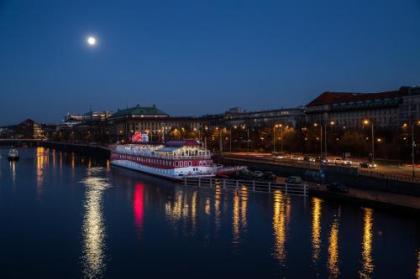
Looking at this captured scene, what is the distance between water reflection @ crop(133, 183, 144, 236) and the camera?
100 feet

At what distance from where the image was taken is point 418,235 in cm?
2577

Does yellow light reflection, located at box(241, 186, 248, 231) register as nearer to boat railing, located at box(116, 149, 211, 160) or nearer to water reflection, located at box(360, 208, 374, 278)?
water reflection, located at box(360, 208, 374, 278)

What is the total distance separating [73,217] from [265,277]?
54.8ft

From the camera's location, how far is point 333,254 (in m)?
23.3

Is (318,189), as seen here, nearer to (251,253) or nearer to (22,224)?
(251,253)

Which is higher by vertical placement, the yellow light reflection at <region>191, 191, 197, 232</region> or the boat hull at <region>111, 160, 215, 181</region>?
the boat hull at <region>111, 160, 215, 181</region>

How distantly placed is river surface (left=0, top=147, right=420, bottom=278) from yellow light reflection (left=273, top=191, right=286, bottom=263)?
7 cm

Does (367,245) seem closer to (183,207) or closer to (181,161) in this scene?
(183,207)

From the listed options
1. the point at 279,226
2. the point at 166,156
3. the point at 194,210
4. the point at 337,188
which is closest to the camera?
the point at 279,226

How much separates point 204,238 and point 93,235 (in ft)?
21.1

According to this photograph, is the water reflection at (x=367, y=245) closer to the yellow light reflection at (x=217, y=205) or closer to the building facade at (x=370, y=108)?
the yellow light reflection at (x=217, y=205)

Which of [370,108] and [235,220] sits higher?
[370,108]

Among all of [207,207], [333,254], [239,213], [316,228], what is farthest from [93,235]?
[333,254]

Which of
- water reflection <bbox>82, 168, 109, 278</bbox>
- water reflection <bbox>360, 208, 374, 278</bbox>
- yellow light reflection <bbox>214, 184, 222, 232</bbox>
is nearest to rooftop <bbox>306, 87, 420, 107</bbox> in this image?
yellow light reflection <bbox>214, 184, 222, 232</bbox>
